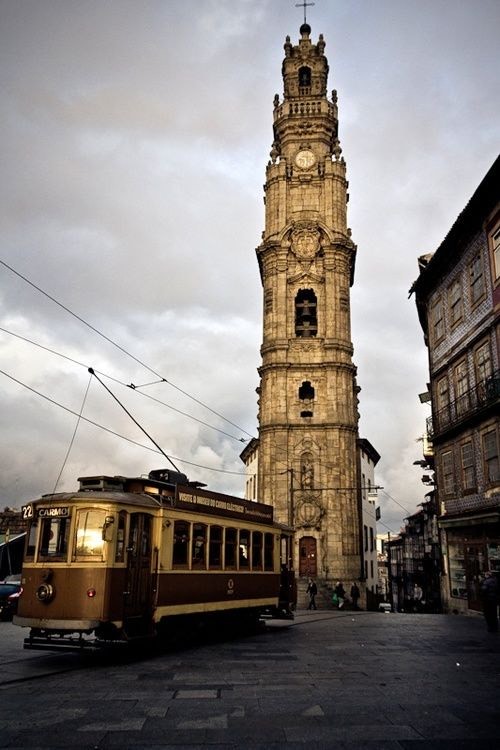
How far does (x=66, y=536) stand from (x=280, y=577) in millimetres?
9439

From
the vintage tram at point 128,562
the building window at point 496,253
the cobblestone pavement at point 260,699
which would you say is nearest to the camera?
the cobblestone pavement at point 260,699

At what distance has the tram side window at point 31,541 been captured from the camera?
12.4m

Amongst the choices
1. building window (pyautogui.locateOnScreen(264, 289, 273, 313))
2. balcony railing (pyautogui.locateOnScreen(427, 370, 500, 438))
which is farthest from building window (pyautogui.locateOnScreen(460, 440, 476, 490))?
building window (pyautogui.locateOnScreen(264, 289, 273, 313))

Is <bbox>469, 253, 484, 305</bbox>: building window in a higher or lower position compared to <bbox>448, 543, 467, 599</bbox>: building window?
higher

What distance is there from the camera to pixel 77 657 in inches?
504

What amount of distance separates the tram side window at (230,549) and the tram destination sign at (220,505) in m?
0.47

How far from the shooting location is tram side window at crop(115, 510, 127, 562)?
39.9ft

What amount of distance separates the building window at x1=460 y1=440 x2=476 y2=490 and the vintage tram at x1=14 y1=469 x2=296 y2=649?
36.1 feet

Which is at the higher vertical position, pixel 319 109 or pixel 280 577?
pixel 319 109

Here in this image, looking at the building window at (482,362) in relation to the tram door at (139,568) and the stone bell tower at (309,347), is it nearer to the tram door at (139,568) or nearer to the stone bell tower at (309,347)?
the tram door at (139,568)

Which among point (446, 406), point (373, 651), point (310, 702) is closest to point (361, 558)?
point (446, 406)

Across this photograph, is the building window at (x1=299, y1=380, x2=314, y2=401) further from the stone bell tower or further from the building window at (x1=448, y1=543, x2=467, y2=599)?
the building window at (x1=448, y1=543, x2=467, y2=599)

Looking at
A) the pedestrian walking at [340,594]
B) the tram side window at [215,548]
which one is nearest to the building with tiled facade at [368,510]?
the pedestrian walking at [340,594]

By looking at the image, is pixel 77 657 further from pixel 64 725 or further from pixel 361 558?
pixel 361 558
